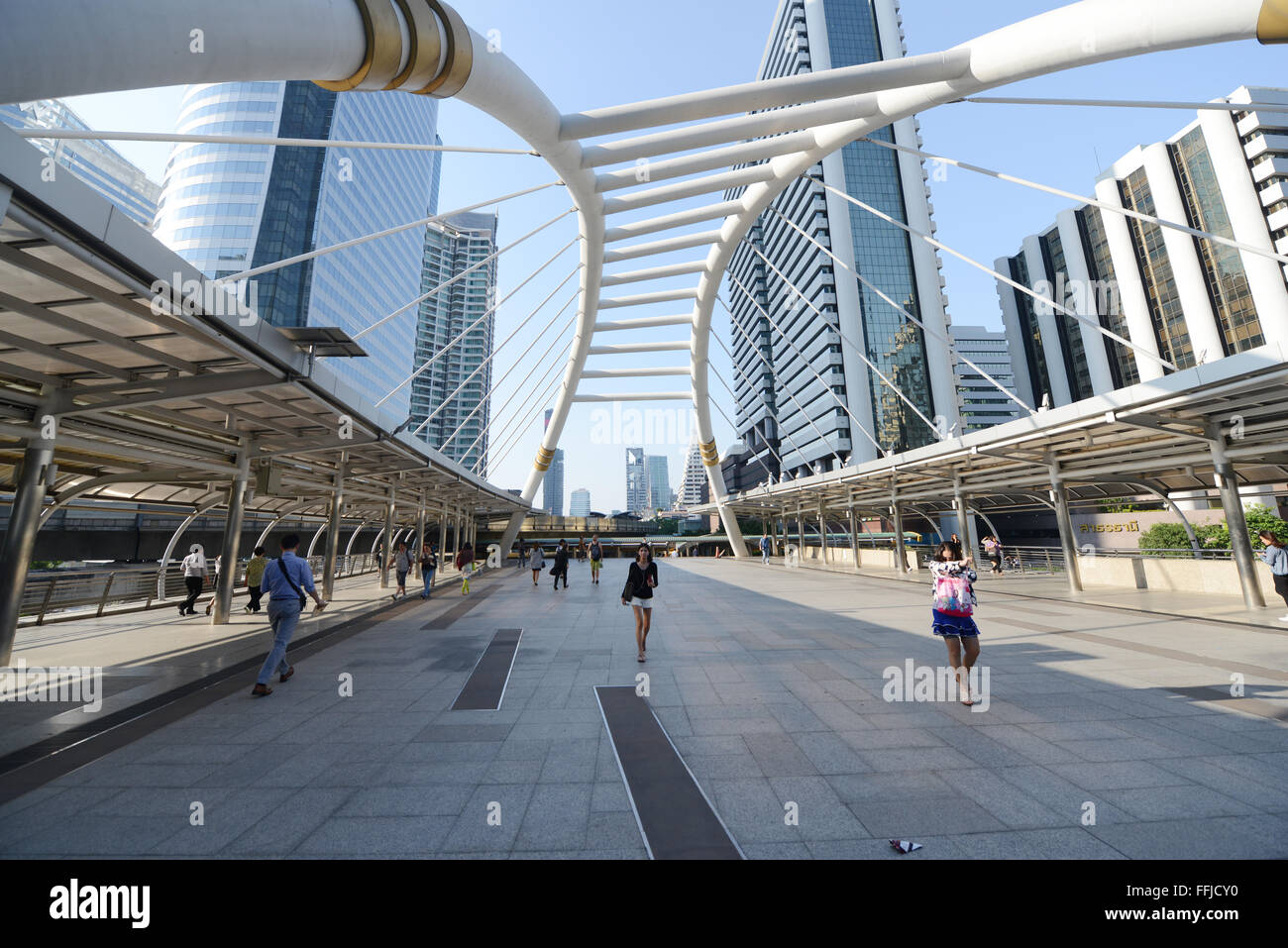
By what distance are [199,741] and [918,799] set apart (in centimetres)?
552

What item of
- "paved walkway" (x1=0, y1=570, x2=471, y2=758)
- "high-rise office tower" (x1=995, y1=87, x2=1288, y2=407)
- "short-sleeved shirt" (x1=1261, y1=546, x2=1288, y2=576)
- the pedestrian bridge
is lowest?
"paved walkway" (x1=0, y1=570, x2=471, y2=758)

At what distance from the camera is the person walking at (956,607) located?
5.02 metres

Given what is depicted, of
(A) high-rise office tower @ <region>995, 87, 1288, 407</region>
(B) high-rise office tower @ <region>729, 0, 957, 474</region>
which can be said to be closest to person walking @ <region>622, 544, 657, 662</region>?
(A) high-rise office tower @ <region>995, 87, 1288, 407</region>

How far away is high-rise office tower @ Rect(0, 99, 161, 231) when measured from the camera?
2997 inches

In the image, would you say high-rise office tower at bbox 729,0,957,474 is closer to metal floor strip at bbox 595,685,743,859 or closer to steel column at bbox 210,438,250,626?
steel column at bbox 210,438,250,626

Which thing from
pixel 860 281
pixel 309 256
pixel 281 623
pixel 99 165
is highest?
pixel 99 165

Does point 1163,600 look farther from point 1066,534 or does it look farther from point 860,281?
point 860,281

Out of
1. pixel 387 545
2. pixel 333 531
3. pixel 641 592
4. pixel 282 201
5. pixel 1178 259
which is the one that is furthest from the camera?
pixel 282 201

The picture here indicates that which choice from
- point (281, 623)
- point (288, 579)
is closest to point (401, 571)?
point (281, 623)

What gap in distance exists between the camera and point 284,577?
577cm

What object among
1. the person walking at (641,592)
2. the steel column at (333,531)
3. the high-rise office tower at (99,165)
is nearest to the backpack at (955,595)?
the person walking at (641,592)

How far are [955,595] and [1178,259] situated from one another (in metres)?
71.5

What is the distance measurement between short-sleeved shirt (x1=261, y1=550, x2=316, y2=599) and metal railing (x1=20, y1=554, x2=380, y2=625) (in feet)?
11.0
